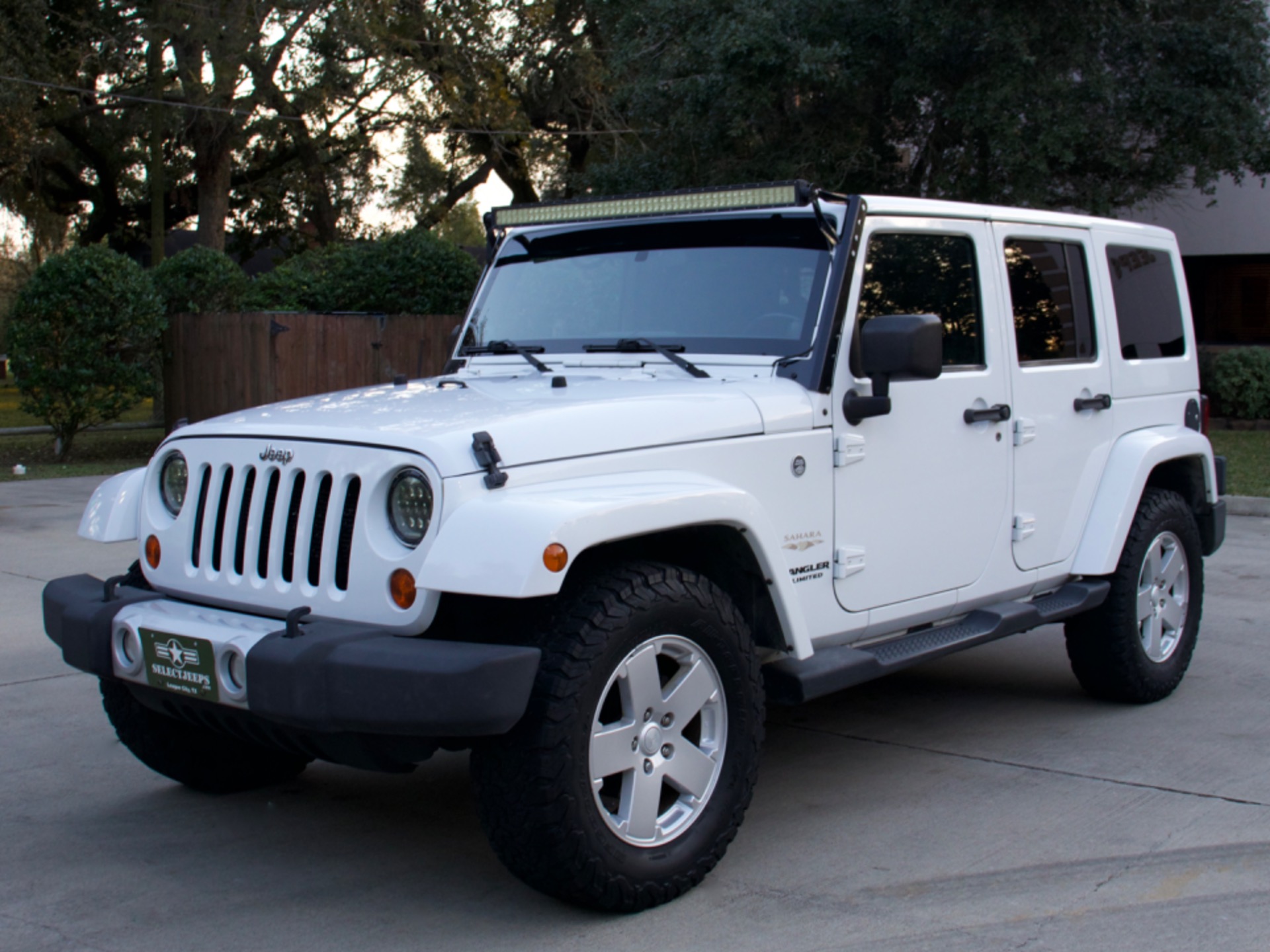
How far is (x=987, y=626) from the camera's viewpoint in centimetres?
487

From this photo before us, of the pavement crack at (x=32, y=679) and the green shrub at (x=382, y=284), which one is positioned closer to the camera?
the pavement crack at (x=32, y=679)

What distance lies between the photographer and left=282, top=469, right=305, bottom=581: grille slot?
12.1ft

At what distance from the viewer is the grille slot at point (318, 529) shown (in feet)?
11.9

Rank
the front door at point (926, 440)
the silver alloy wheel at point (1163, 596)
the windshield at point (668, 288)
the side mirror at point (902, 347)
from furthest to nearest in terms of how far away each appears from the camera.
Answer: the silver alloy wheel at point (1163, 596)
the windshield at point (668, 288)
the front door at point (926, 440)
the side mirror at point (902, 347)

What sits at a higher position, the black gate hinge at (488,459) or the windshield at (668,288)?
the windshield at (668,288)

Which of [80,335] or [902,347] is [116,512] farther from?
[80,335]

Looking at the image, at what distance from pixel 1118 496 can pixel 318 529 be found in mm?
3299

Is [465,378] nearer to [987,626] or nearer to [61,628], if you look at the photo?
[61,628]

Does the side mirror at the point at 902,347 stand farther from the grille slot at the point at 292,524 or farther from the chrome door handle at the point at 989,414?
the grille slot at the point at 292,524

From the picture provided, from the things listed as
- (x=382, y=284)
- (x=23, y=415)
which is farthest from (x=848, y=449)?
(x=23, y=415)

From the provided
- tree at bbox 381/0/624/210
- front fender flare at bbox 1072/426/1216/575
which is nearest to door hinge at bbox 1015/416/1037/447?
front fender flare at bbox 1072/426/1216/575

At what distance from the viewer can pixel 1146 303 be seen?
19.6ft

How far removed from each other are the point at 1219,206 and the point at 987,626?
58.0ft

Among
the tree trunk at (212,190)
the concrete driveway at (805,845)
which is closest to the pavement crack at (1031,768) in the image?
the concrete driveway at (805,845)
